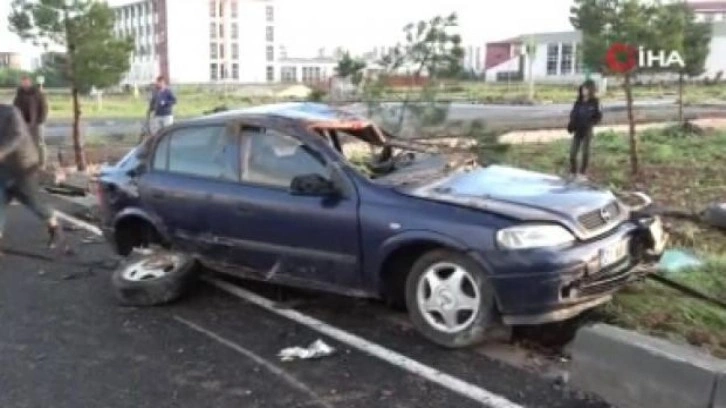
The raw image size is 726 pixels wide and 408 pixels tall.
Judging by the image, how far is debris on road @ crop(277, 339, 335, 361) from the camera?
541cm

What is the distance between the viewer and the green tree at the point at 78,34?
15.6 metres

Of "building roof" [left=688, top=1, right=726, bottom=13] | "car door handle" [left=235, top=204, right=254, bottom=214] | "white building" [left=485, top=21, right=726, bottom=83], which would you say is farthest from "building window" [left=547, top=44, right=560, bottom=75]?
"car door handle" [left=235, top=204, right=254, bottom=214]

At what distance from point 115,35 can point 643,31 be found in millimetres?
9445

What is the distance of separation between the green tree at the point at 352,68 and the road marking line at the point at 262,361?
6593mm

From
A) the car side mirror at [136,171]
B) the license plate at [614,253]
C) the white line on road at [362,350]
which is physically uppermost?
the car side mirror at [136,171]

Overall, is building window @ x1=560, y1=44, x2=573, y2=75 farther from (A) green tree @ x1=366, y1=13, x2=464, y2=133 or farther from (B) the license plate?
(B) the license plate

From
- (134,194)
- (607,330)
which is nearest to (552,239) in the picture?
(607,330)

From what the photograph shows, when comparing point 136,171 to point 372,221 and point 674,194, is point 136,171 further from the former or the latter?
point 674,194

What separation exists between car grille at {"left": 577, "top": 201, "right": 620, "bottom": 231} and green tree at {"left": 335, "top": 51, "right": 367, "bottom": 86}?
701 centimetres

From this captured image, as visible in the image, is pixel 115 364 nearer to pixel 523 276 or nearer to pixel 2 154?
pixel 523 276

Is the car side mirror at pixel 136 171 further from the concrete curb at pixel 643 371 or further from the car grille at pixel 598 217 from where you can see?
the concrete curb at pixel 643 371

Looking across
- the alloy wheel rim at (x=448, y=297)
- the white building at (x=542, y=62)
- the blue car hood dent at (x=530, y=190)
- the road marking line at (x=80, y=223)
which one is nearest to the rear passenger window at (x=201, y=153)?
the blue car hood dent at (x=530, y=190)

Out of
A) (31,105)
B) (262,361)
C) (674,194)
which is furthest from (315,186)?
(31,105)

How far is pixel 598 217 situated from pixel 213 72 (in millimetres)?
125646
